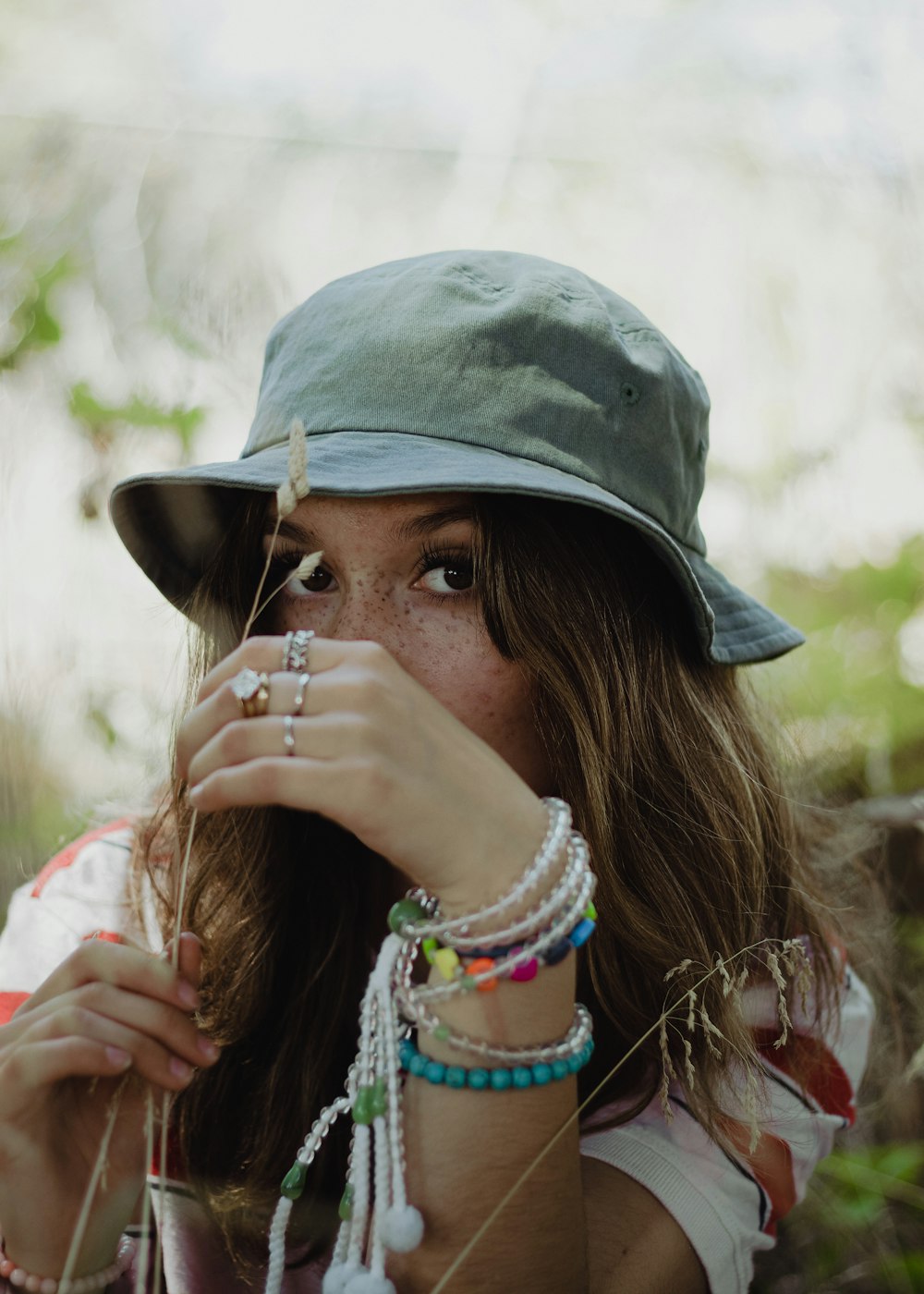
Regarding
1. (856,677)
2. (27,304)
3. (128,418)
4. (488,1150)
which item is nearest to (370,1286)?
(488,1150)

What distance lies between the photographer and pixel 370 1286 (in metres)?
0.93

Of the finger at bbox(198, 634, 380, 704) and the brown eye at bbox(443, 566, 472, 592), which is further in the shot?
the brown eye at bbox(443, 566, 472, 592)

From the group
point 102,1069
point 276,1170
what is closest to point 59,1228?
point 102,1069

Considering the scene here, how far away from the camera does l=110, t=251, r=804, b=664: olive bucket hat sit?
119cm

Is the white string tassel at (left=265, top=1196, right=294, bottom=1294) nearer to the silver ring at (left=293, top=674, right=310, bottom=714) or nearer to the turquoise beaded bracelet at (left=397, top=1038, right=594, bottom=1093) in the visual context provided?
the turquoise beaded bracelet at (left=397, top=1038, right=594, bottom=1093)

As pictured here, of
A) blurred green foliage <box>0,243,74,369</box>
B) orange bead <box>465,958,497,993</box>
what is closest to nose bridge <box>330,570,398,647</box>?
orange bead <box>465,958,497,993</box>

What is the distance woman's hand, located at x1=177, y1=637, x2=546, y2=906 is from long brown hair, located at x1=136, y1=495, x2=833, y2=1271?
1.46 feet

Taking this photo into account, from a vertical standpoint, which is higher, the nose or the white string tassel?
the nose

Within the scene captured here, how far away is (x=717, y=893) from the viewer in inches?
57.2

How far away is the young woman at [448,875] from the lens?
91 centimetres

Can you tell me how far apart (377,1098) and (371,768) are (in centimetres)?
34

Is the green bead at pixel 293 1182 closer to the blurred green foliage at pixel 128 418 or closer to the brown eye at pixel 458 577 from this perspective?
the brown eye at pixel 458 577

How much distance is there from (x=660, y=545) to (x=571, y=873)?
19.8 inches

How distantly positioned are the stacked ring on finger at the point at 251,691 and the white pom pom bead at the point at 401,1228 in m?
0.48
